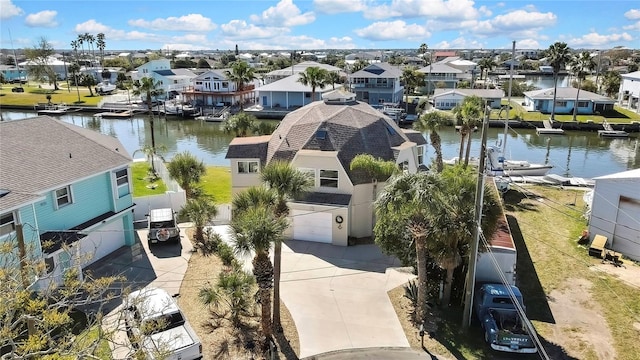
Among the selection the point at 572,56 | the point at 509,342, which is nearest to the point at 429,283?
the point at 509,342

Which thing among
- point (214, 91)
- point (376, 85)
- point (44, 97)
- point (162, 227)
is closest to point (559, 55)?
point (376, 85)

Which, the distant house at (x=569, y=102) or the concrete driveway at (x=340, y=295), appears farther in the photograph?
the distant house at (x=569, y=102)

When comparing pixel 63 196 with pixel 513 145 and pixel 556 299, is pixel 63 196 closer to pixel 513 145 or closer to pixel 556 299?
pixel 556 299

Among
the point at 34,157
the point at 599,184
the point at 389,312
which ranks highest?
the point at 34,157

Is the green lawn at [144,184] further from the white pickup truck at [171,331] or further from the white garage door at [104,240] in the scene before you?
the white pickup truck at [171,331]

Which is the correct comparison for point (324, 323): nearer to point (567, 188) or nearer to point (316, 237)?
point (316, 237)

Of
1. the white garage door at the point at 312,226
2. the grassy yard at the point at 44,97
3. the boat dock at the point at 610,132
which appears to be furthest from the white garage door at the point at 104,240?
the grassy yard at the point at 44,97
